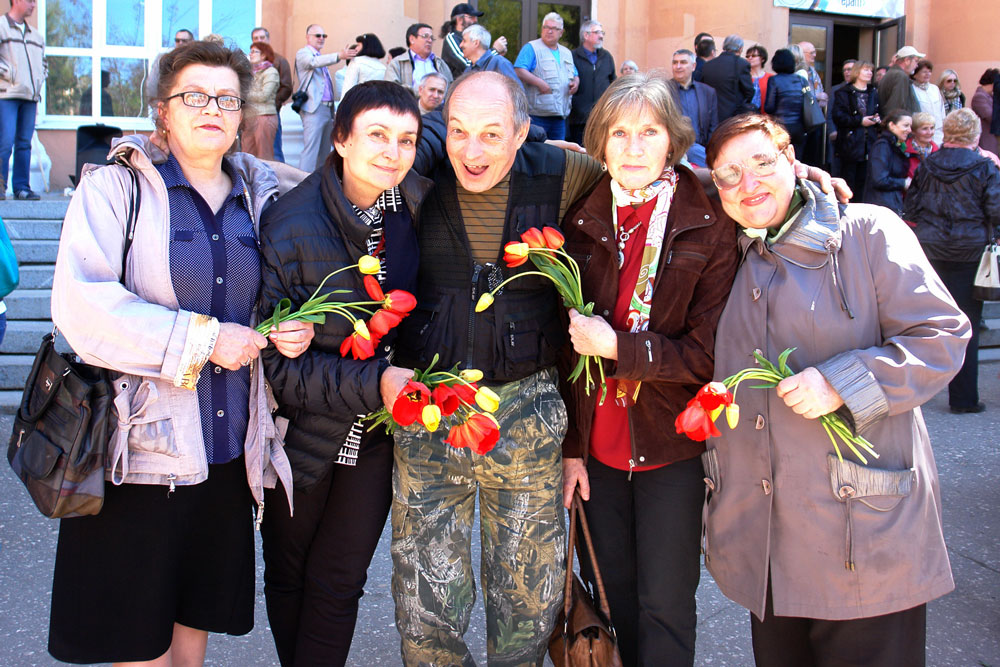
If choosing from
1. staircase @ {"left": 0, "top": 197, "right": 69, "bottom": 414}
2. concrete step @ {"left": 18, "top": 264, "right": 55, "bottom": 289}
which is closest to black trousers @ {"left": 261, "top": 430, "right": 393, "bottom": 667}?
staircase @ {"left": 0, "top": 197, "right": 69, "bottom": 414}

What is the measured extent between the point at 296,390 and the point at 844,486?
4.54 ft

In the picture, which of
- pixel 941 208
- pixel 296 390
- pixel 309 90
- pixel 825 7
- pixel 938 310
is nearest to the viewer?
pixel 938 310

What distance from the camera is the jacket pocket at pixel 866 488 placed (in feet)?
6.56

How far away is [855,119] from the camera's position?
377 inches

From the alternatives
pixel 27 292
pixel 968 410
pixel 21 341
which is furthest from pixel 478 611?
pixel 27 292

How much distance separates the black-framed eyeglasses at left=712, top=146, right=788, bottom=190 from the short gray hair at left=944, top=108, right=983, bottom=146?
4.60 m

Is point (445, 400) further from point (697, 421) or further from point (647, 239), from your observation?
point (647, 239)

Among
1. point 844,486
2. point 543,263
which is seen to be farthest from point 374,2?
point 844,486

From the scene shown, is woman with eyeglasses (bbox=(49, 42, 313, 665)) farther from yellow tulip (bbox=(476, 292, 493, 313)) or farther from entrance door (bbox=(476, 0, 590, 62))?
entrance door (bbox=(476, 0, 590, 62))

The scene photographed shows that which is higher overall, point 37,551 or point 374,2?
point 374,2

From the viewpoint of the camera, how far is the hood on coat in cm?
593

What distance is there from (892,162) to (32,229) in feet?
24.9

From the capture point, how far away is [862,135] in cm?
957

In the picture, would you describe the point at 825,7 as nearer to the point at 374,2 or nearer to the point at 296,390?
the point at 374,2
